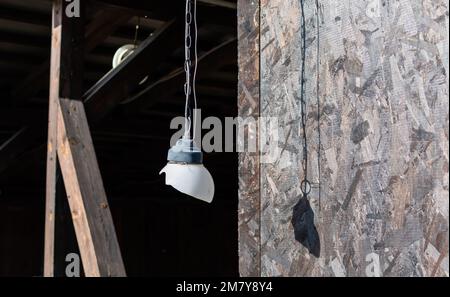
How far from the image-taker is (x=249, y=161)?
2955 mm

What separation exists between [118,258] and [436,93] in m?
2.09

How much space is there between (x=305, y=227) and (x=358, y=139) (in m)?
0.44

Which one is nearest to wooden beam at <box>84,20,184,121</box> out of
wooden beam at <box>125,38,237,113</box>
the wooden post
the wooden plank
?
the wooden post

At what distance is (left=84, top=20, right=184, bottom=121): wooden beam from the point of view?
447 cm

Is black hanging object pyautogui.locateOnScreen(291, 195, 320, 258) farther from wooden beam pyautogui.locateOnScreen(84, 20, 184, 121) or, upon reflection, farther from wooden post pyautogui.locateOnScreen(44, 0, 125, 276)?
wooden beam pyautogui.locateOnScreen(84, 20, 184, 121)

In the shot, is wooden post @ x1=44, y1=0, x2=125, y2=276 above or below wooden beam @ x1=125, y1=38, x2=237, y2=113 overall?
below

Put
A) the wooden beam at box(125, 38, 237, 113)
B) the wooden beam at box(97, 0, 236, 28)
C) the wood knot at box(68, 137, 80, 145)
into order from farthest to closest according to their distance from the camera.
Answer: the wooden beam at box(125, 38, 237, 113) < the wooden beam at box(97, 0, 236, 28) < the wood knot at box(68, 137, 80, 145)

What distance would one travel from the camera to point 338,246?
256 centimetres

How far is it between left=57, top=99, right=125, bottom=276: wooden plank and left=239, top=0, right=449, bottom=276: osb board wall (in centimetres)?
101

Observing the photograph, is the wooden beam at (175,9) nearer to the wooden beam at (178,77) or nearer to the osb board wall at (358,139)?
the wooden beam at (178,77)

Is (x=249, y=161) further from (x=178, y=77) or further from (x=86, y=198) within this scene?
(x=178, y=77)

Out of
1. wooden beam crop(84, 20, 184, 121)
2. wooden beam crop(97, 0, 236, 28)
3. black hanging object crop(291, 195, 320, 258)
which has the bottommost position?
black hanging object crop(291, 195, 320, 258)

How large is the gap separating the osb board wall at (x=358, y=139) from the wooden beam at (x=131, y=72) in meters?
1.72
